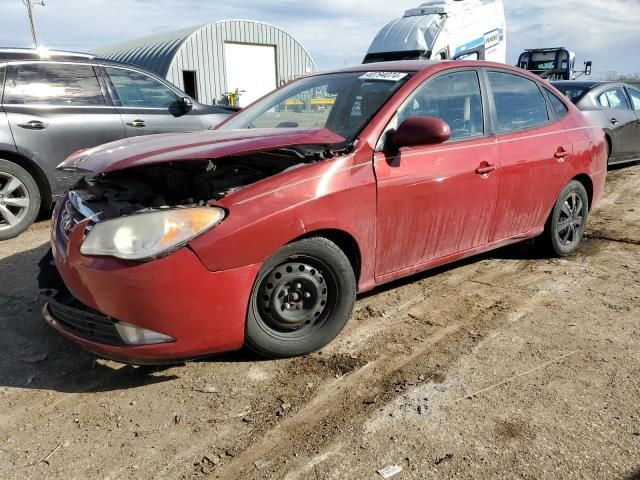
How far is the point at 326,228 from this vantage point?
2.90m

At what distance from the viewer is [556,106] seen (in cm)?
454

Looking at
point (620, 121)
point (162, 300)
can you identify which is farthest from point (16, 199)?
point (620, 121)

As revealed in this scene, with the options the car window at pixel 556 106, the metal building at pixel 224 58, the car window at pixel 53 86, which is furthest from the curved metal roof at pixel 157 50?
the car window at pixel 556 106

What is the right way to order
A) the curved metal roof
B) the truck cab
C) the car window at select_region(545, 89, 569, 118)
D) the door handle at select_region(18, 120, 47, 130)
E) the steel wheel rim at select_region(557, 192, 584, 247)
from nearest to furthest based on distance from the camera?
1. the car window at select_region(545, 89, 569, 118)
2. the steel wheel rim at select_region(557, 192, 584, 247)
3. the door handle at select_region(18, 120, 47, 130)
4. the truck cab
5. the curved metal roof

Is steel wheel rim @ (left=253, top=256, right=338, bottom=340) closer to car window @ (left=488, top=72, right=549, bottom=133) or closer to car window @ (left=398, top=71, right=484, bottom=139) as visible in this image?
car window @ (left=398, top=71, right=484, bottom=139)

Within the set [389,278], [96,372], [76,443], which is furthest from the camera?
[389,278]

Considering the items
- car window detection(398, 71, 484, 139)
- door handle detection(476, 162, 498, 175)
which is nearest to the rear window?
car window detection(398, 71, 484, 139)

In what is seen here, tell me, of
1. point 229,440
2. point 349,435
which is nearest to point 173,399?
point 229,440

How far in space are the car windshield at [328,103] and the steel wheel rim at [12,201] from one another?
8.38 ft

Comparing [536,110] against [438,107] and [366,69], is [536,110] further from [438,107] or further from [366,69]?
[366,69]

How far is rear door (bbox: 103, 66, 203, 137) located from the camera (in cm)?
612

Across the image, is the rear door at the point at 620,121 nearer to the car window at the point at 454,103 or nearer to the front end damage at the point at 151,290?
the car window at the point at 454,103

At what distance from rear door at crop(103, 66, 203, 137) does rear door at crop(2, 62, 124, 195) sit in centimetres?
15

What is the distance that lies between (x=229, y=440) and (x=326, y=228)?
1.17 meters
